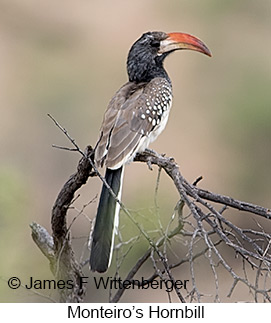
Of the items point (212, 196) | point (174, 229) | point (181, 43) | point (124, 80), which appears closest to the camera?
point (212, 196)

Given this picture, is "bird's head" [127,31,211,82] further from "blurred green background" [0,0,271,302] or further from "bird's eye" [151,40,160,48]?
"blurred green background" [0,0,271,302]

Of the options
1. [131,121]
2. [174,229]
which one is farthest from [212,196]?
[131,121]

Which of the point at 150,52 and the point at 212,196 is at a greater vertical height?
the point at 150,52

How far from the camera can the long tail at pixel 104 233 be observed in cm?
175

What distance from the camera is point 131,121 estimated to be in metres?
1.96

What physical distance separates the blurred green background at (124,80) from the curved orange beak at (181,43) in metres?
1.79

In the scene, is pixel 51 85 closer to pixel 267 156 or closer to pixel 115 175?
pixel 267 156

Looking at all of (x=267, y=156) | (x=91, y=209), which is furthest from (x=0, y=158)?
(x=267, y=156)

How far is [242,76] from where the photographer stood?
540cm

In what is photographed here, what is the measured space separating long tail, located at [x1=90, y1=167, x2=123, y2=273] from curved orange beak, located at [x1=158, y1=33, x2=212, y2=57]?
58cm

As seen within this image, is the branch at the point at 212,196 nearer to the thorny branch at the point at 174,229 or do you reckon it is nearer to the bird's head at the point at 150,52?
the thorny branch at the point at 174,229

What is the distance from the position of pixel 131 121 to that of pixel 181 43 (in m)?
0.36

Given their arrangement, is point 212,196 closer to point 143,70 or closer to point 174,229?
point 174,229
